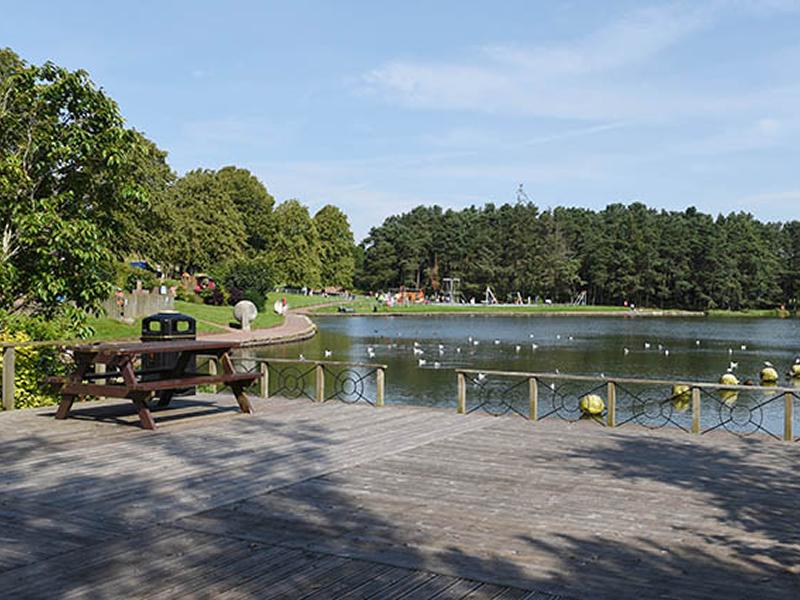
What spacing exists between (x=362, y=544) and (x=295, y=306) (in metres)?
75.2

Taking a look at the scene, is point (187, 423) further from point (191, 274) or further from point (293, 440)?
point (191, 274)

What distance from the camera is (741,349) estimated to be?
146 feet

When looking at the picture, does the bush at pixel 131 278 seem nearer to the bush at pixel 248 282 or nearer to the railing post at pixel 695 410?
the bush at pixel 248 282

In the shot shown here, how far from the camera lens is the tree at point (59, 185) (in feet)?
43.1

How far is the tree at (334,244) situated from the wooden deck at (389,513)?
85.2 m

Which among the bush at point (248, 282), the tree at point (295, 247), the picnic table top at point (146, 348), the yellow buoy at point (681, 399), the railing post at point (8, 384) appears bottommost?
the yellow buoy at point (681, 399)

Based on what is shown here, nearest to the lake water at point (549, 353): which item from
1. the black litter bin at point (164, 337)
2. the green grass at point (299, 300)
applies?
the black litter bin at point (164, 337)

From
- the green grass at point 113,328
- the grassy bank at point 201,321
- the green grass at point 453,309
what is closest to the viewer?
the green grass at point 113,328

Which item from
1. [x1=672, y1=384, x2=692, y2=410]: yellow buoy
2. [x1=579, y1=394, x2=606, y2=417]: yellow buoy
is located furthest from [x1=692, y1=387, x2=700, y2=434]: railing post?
[x1=672, y1=384, x2=692, y2=410]: yellow buoy

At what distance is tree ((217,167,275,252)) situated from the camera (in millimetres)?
86812

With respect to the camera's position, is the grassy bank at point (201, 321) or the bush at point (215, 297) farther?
the bush at point (215, 297)

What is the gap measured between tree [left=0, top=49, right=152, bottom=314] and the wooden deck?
4.04 meters

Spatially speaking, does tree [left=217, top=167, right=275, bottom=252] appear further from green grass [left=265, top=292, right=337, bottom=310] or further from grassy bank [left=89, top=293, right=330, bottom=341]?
grassy bank [left=89, top=293, right=330, bottom=341]

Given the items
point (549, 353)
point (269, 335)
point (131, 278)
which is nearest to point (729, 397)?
point (549, 353)
